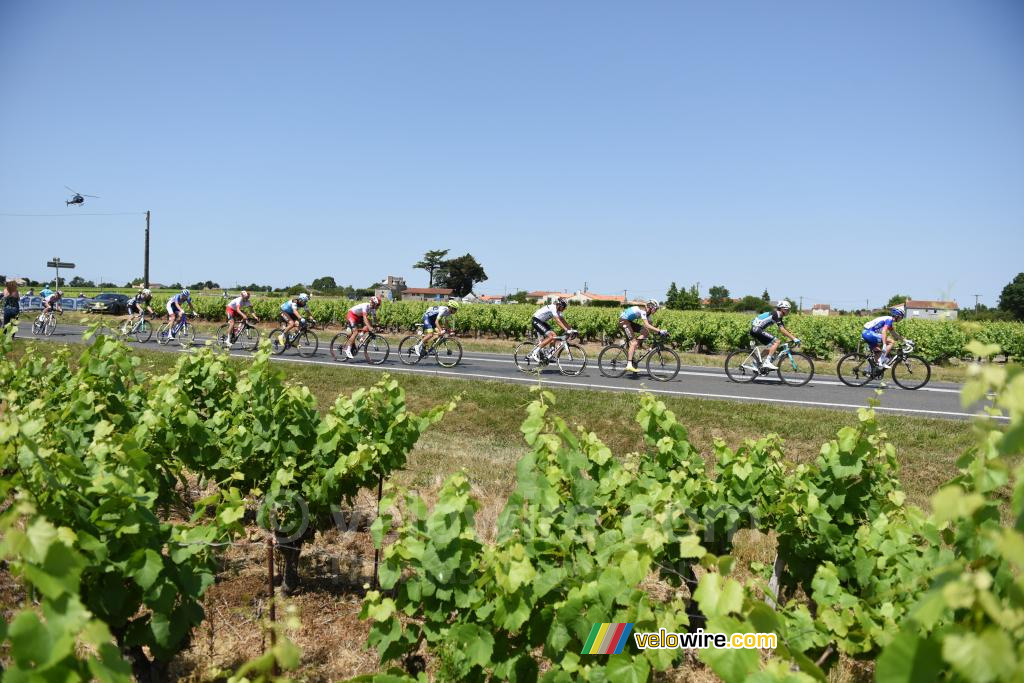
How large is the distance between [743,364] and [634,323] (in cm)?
277

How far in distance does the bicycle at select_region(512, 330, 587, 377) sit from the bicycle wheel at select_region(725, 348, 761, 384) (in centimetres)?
361

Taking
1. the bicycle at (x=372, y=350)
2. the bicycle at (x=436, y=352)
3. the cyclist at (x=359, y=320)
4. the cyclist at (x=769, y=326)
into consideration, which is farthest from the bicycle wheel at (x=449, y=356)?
the cyclist at (x=769, y=326)

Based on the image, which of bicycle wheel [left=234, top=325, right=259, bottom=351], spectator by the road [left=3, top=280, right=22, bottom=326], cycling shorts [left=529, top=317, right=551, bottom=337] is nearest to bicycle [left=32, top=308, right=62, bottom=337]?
spectator by the road [left=3, top=280, right=22, bottom=326]

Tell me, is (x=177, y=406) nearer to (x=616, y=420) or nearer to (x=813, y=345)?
(x=616, y=420)

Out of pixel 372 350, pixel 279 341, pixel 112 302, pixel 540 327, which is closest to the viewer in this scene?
pixel 540 327

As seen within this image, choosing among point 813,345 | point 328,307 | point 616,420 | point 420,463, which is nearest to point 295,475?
point 420,463

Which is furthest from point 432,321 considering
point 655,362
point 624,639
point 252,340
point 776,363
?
point 624,639

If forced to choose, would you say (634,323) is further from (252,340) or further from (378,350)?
(252,340)

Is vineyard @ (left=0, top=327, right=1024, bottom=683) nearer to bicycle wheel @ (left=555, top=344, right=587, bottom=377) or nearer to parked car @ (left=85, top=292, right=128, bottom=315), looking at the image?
bicycle wheel @ (left=555, top=344, right=587, bottom=377)

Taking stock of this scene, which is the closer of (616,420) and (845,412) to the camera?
(616,420)

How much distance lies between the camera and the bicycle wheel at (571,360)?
50.7ft

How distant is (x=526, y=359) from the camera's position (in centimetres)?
1611

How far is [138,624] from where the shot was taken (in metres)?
2.81

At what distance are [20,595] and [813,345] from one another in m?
25.9
